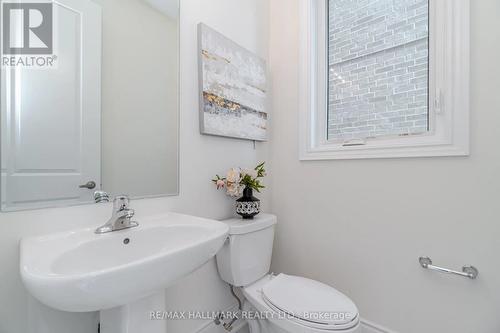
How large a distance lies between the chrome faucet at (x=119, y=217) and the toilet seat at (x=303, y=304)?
26.0 inches

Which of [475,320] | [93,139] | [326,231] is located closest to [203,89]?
[93,139]

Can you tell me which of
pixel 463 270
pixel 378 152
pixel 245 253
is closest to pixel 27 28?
pixel 245 253

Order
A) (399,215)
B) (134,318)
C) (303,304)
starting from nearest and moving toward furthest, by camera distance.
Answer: (134,318)
(303,304)
(399,215)

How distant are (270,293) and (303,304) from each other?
154mm

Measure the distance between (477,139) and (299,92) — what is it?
3.00 ft

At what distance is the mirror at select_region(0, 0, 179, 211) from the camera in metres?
0.72

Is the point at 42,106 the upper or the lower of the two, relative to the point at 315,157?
upper

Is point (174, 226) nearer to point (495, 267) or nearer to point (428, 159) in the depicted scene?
point (428, 159)

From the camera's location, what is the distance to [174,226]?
906 millimetres

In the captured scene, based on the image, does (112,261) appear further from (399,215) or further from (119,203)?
(399,215)

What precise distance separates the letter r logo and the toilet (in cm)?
100

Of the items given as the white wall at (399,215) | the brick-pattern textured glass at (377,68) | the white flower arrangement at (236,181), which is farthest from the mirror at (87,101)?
the brick-pattern textured glass at (377,68)

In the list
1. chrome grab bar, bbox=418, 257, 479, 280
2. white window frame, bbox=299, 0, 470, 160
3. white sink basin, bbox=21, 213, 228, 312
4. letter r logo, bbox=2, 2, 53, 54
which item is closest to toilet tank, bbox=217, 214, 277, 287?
white sink basin, bbox=21, 213, 228, 312

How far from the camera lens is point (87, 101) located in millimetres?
864
